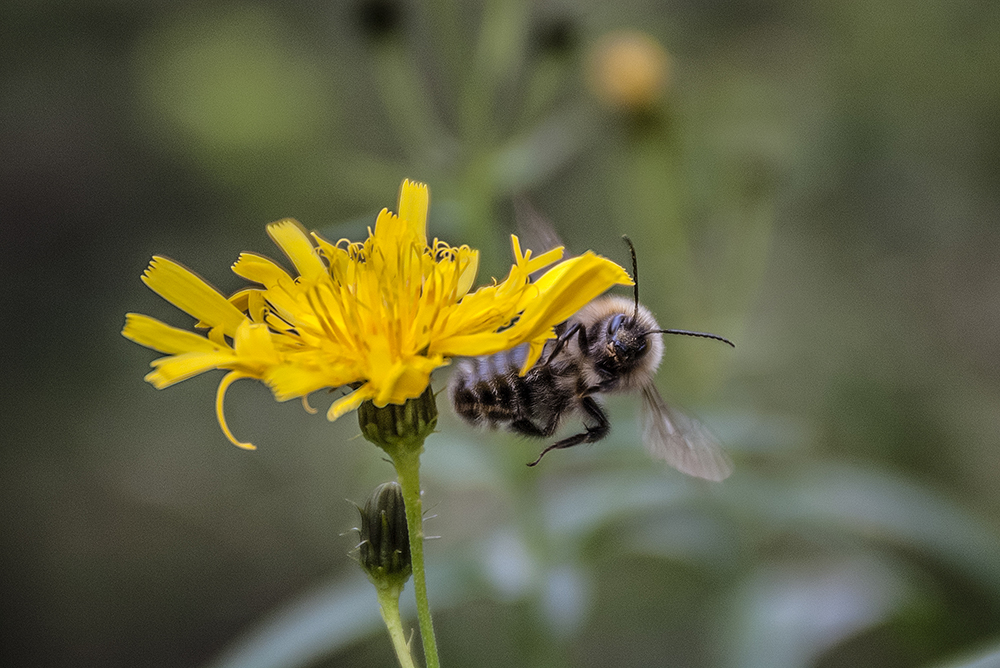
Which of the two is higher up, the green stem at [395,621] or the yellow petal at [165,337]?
the yellow petal at [165,337]

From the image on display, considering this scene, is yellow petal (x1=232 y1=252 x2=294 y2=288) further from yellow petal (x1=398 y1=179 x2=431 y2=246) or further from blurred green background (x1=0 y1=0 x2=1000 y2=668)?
blurred green background (x1=0 y1=0 x2=1000 y2=668)

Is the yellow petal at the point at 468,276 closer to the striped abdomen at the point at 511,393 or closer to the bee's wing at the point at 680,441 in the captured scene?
the striped abdomen at the point at 511,393

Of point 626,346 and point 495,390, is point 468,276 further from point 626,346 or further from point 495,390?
point 626,346

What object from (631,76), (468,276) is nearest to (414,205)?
(468,276)

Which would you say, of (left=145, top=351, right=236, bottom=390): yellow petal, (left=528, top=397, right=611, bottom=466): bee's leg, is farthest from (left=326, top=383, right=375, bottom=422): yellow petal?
(left=528, top=397, right=611, bottom=466): bee's leg

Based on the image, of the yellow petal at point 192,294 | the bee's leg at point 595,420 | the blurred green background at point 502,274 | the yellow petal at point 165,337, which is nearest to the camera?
the yellow petal at point 165,337

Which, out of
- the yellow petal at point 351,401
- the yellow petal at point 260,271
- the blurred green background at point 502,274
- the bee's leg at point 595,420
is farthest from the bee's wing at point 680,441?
the yellow petal at point 260,271
